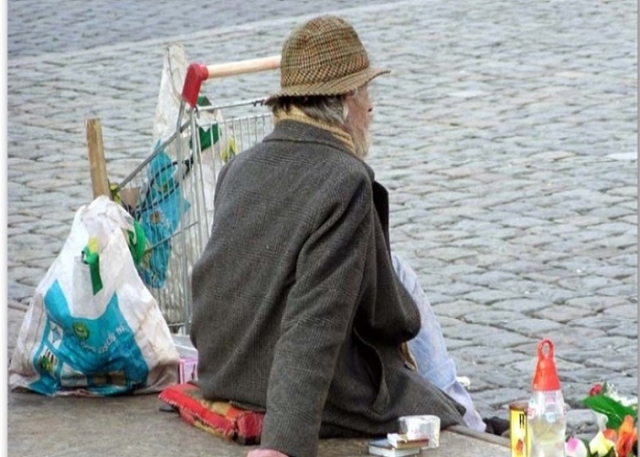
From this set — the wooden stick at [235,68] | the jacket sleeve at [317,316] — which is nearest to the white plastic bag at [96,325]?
the wooden stick at [235,68]

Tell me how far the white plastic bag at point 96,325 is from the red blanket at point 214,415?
0.19 meters

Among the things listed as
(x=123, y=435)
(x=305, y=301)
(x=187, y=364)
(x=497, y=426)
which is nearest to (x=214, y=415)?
(x=123, y=435)

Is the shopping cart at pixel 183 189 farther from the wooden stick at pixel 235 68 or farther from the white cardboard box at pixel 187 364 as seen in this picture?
the white cardboard box at pixel 187 364

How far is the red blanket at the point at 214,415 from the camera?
4391 millimetres

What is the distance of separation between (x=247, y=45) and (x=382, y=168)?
4.04 meters

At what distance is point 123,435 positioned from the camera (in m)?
4.60

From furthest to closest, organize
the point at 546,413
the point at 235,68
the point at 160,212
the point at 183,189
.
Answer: the point at 160,212, the point at 183,189, the point at 235,68, the point at 546,413

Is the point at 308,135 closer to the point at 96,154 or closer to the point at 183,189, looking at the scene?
the point at 183,189

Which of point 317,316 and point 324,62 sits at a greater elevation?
point 324,62

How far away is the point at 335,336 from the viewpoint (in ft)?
13.0

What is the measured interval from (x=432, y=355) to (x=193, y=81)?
112 centimetres

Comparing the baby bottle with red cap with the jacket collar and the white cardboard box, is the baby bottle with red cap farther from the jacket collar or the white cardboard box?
the white cardboard box

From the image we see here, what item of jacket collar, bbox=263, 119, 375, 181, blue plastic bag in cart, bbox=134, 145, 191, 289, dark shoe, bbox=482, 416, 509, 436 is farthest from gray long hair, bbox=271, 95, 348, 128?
dark shoe, bbox=482, 416, 509, 436

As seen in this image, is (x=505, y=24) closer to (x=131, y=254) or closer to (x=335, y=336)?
(x=131, y=254)
